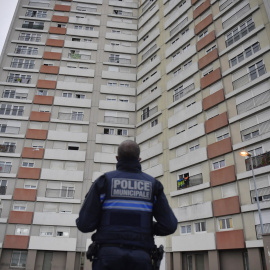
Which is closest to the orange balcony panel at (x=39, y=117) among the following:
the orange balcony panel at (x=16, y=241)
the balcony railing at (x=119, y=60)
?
the balcony railing at (x=119, y=60)

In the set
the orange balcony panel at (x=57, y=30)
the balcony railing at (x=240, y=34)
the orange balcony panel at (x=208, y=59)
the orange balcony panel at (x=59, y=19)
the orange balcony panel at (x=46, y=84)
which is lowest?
the orange balcony panel at (x=208, y=59)

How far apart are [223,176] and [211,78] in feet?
29.3

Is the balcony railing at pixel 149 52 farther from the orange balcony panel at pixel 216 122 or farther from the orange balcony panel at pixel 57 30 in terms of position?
the orange balcony panel at pixel 216 122

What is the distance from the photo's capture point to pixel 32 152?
3044cm


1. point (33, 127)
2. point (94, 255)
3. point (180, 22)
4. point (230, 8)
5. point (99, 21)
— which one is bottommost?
point (94, 255)

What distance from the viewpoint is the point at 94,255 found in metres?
3.01

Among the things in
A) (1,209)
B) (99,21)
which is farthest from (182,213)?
(99,21)

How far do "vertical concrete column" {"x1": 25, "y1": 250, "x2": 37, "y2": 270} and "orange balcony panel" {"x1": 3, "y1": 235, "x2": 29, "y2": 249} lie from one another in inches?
28.1

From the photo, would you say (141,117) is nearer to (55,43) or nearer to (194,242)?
(55,43)

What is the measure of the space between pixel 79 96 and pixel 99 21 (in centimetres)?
1167

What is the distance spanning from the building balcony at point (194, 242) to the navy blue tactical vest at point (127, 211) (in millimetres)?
20039

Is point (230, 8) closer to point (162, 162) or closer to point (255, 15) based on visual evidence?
point (255, 15)

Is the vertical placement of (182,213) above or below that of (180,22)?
below

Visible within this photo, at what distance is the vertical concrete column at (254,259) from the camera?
1822cm
